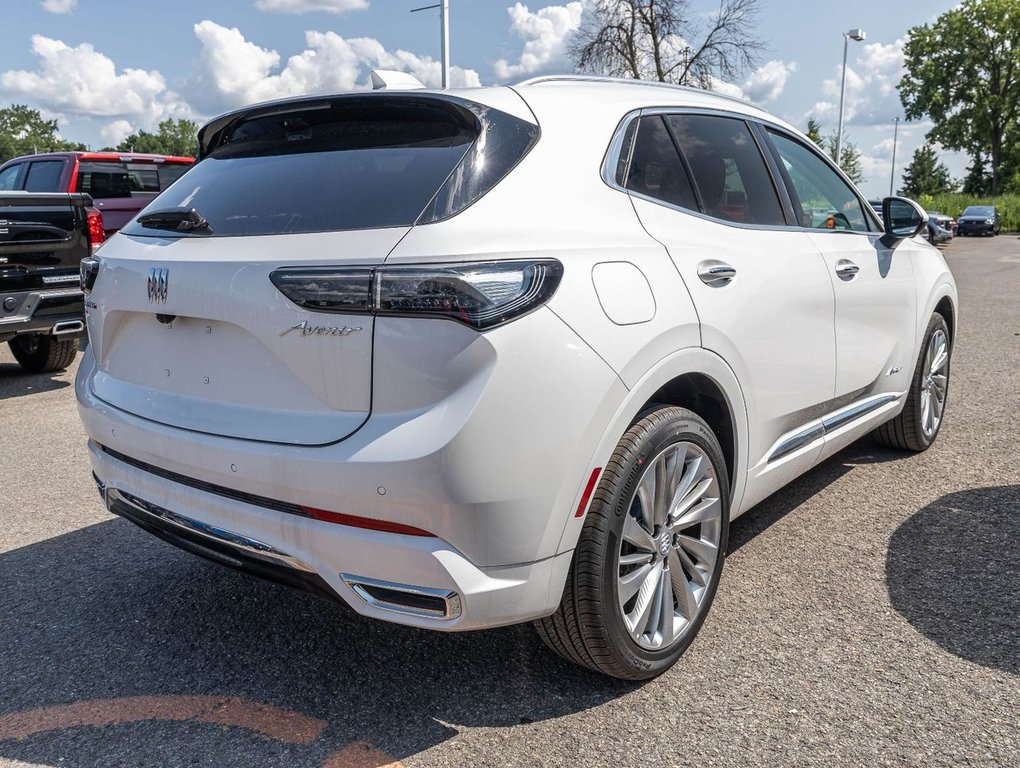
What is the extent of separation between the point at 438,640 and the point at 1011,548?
7.79 feet

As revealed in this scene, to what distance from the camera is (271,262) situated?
2375 millimetres

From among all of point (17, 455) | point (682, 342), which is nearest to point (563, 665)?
point (682, 342)

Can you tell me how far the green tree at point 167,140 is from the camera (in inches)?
5144

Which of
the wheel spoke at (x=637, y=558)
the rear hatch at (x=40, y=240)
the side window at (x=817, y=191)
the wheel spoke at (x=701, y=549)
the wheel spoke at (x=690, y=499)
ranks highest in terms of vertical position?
the side window at (x=817, y=191)

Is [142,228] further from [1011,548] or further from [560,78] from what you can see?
[1011,548]

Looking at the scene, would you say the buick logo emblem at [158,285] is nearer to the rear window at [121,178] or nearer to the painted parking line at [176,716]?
the painted parking line at [176,716]

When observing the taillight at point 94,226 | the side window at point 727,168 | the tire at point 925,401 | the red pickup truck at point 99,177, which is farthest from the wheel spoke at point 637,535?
the red pickup truck at point 99,177

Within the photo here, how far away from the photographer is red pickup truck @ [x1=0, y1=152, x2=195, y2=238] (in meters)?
11.7

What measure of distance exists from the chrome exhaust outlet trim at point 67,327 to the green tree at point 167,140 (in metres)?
132

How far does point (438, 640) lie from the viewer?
10.1 feet

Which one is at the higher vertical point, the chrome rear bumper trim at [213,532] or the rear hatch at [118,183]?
the rear hatch at [118,183]

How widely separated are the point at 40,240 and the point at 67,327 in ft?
2.26

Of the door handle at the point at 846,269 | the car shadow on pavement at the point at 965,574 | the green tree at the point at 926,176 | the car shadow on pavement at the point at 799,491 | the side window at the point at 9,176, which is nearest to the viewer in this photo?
the car shadow on pavement at the point at 965,574

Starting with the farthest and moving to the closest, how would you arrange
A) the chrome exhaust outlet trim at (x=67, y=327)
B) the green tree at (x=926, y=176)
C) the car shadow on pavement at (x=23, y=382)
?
the green tree at (x=926, y=176), the car shadow on pavement at (x=23, y=382), the chrome exhaust outlet trim at (x=67, y=327)
